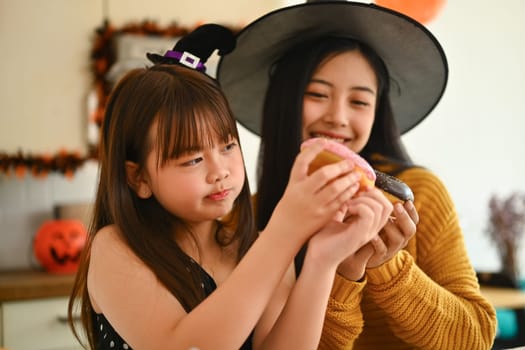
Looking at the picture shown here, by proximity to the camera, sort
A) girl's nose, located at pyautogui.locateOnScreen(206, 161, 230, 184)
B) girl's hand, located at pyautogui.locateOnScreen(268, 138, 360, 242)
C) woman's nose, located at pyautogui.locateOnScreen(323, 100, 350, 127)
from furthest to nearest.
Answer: woman's nose, located at pyautogui.locateOnScreen(323, 100, 350, 127), girl's nose, located at pyautogui.locateOnScreen(206, 161, 230, 184), girl's hand, located at pyautogui.locateOnScreen(268, 138, 360, 242)

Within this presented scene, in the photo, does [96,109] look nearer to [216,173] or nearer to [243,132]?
[243,132]

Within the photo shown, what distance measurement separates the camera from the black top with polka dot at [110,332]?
38.2 inches

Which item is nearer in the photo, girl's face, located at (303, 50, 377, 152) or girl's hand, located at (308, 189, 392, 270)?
girl's hand, located at (308, 189, 392, 270)

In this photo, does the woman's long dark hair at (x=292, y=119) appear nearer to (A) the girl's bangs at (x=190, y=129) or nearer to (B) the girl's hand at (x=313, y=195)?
(A) the girl's bangs at (x=190, y=129)

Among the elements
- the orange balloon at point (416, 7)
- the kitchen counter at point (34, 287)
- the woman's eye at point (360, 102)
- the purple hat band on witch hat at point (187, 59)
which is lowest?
the kitchen counter at point (34, 287)

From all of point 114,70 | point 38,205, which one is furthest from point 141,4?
point 38,205

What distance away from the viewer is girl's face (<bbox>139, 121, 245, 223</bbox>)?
904mm

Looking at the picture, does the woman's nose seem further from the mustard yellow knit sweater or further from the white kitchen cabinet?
the white kitchen cabinet

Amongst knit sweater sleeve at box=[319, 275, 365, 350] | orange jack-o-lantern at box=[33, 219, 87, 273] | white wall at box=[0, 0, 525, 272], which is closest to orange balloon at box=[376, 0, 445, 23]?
knit sweater sleeve at box=[319, 275, 365, 350]

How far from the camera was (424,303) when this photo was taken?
1.10 metres

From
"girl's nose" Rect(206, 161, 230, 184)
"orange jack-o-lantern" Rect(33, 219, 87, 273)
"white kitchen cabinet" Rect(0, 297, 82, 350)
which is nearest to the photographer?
"girl's nose" Rect(206, 161, 230, 184)

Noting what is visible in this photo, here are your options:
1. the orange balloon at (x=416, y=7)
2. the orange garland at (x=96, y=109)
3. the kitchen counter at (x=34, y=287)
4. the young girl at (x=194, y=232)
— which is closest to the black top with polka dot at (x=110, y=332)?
the young girl at (x=194, y=232)

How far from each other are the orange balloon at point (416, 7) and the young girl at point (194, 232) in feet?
2.53

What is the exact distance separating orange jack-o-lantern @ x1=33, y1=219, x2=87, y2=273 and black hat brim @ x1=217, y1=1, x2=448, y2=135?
4.76ft
